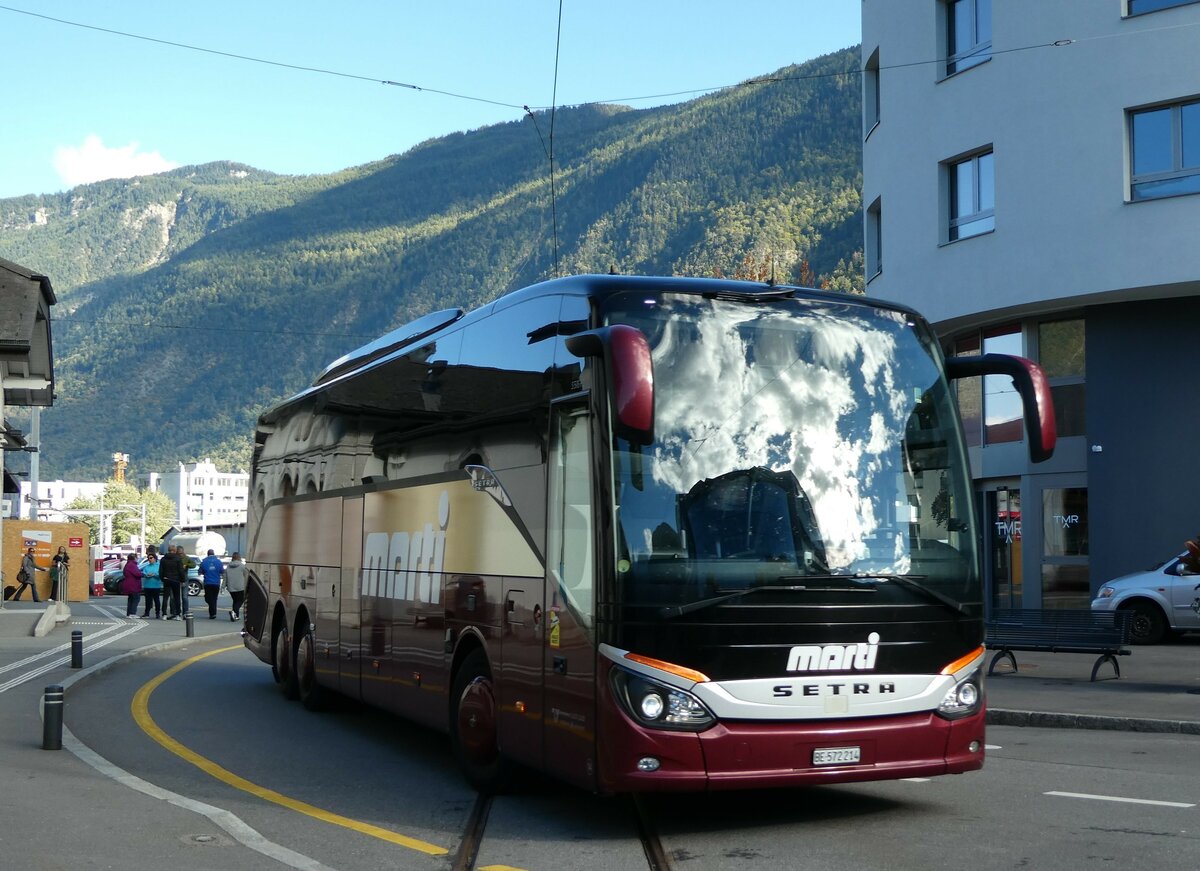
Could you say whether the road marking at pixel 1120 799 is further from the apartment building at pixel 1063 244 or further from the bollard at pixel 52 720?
the apartment building at pixel 1063 244

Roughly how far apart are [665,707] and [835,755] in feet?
3.19

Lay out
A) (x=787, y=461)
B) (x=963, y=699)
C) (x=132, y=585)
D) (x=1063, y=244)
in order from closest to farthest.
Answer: (x=787, y=461), (x=963, y=699), (x=1063, y=244), (x=132, y=585)

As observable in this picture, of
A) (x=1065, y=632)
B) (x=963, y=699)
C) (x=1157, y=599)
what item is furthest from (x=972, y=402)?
(x=963, y=699)

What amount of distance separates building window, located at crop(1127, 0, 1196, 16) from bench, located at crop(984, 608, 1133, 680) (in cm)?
1243

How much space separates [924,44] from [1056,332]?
653 centimetres

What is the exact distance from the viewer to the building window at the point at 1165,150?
82.1 ft

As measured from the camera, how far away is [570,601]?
812cm

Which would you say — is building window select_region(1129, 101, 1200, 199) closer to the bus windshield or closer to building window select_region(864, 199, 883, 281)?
building window select_region(864, 199, 883, 281)

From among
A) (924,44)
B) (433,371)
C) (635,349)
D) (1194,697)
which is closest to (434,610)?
(433,371)

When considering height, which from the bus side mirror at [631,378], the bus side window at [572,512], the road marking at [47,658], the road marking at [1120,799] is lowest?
the road marking at [47,658]

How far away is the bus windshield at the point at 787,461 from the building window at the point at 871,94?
86.3 feet

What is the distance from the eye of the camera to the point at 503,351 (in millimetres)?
9656

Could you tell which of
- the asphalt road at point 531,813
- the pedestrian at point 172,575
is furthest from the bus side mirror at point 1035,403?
the pedestrian at point 172,575

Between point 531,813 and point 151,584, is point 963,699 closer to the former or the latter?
point 531,813
